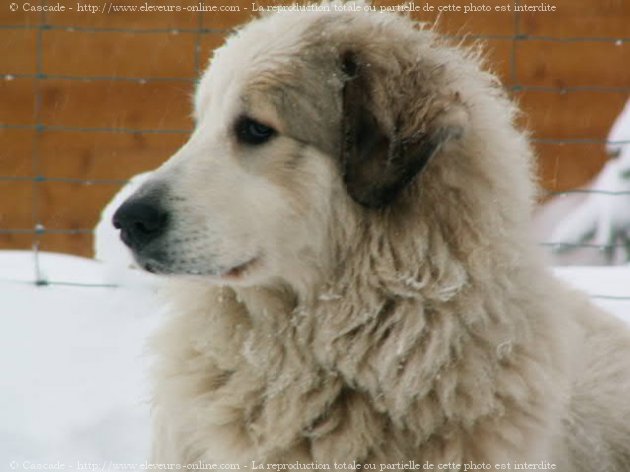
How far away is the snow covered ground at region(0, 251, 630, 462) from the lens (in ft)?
13.5

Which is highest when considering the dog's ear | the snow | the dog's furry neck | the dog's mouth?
the dog's ear

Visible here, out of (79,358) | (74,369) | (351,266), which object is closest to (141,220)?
(351,266)

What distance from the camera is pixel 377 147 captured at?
2.67m

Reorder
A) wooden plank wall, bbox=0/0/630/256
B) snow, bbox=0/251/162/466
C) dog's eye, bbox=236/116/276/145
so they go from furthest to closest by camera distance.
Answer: wooden plank wall, bbox=0/0/630/256, snow, bbox=0/251/162/466, dog's eye, bbox=236/116/276/145

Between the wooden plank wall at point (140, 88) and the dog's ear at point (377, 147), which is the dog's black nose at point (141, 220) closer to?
the dog's ear at point (377, 147)

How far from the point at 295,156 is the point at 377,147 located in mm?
226

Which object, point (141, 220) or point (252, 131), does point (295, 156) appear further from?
point (141, 220)

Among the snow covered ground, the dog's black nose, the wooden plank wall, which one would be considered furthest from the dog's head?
the wooden plank wall

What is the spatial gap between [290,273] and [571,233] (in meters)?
5.88

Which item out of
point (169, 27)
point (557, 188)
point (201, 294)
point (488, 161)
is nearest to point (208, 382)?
point (201, 294)

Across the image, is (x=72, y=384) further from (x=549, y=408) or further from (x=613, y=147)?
(x=613, y=147)

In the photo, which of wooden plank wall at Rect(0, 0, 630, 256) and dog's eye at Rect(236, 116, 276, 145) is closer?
dog's eye at Rect(236, 116, 276, 145)

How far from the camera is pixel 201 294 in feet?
9.61

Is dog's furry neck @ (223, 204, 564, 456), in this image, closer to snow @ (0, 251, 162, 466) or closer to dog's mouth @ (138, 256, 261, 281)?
dog's mouth @ (138, 256, 261, 281)
